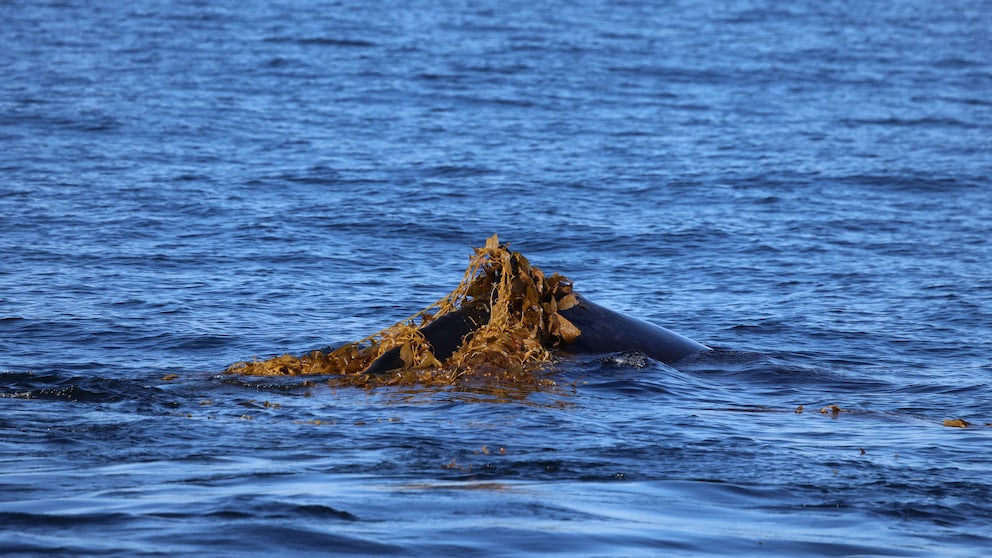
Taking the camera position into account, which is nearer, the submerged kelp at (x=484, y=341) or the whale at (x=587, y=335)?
the submerged kelp at (x=484, y=341)

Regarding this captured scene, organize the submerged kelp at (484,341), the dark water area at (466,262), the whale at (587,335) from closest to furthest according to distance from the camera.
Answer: the dark water area at (466,262), the submerged kelp at (484,341), the whale at (587,335)

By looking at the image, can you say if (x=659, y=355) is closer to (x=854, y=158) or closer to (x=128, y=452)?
(x=128, y=452)

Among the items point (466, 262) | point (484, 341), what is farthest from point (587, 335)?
point (466, 262)

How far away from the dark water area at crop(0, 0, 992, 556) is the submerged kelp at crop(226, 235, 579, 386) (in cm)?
35

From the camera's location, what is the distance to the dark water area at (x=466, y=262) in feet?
19.8

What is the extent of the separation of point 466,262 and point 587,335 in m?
4.88

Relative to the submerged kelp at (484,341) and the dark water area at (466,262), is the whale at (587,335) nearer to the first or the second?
the submerged kelp at (484,341)

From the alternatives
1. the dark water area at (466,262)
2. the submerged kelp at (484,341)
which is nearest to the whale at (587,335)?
the submerged kelp at (484,341)

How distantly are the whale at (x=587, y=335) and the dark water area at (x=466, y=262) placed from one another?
10.7 inches

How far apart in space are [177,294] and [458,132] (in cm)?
975

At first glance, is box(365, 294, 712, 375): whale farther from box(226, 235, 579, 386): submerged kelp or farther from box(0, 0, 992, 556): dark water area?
box(0, 0, 992, 556): dark water area

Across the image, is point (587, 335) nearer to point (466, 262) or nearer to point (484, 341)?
point (484, 341)

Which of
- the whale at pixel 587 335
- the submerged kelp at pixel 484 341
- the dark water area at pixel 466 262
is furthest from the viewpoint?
the whale at pixel 587 335

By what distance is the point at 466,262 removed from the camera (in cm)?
1398
